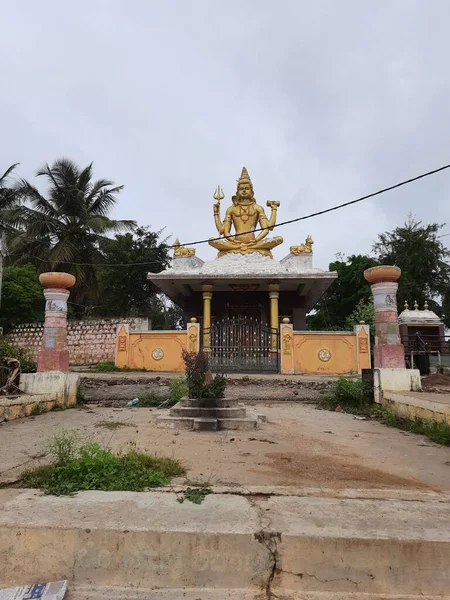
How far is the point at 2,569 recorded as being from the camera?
86.0 inches

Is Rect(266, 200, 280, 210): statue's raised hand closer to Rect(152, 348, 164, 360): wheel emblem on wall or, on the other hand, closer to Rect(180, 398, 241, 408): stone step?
Rect(152, 348, 164, 360): wheel emblem on wall

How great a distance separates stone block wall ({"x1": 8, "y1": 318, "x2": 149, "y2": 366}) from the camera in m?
18.4

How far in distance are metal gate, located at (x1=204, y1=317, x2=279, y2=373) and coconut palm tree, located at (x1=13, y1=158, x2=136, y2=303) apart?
35.2 feet

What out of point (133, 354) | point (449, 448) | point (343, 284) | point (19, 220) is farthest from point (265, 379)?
point (343, 284)

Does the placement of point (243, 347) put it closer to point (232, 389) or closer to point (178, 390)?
point (232, 389)

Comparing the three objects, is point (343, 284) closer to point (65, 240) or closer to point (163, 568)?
point (65, 240)

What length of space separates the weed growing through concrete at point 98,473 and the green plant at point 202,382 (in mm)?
2470

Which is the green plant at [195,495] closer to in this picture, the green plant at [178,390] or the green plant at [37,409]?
the green plant at [178,390]

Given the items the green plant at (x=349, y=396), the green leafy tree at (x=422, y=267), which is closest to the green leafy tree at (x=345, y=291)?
the green leafy tree at (x=422, y=267)

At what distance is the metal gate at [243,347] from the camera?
13.9 m

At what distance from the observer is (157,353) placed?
1459cm

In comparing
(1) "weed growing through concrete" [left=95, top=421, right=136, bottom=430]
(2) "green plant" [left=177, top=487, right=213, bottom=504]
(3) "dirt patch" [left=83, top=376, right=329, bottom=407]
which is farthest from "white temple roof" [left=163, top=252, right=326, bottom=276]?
(2) "green plant" [left=177, top=487, right=213, bottom=504]

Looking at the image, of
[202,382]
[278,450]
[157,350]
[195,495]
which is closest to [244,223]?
[157,350]

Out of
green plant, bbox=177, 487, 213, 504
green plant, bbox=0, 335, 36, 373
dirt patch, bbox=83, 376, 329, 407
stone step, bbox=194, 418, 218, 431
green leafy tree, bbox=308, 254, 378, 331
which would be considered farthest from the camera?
green leafy tree, bbox=308, 254, 378, 331
